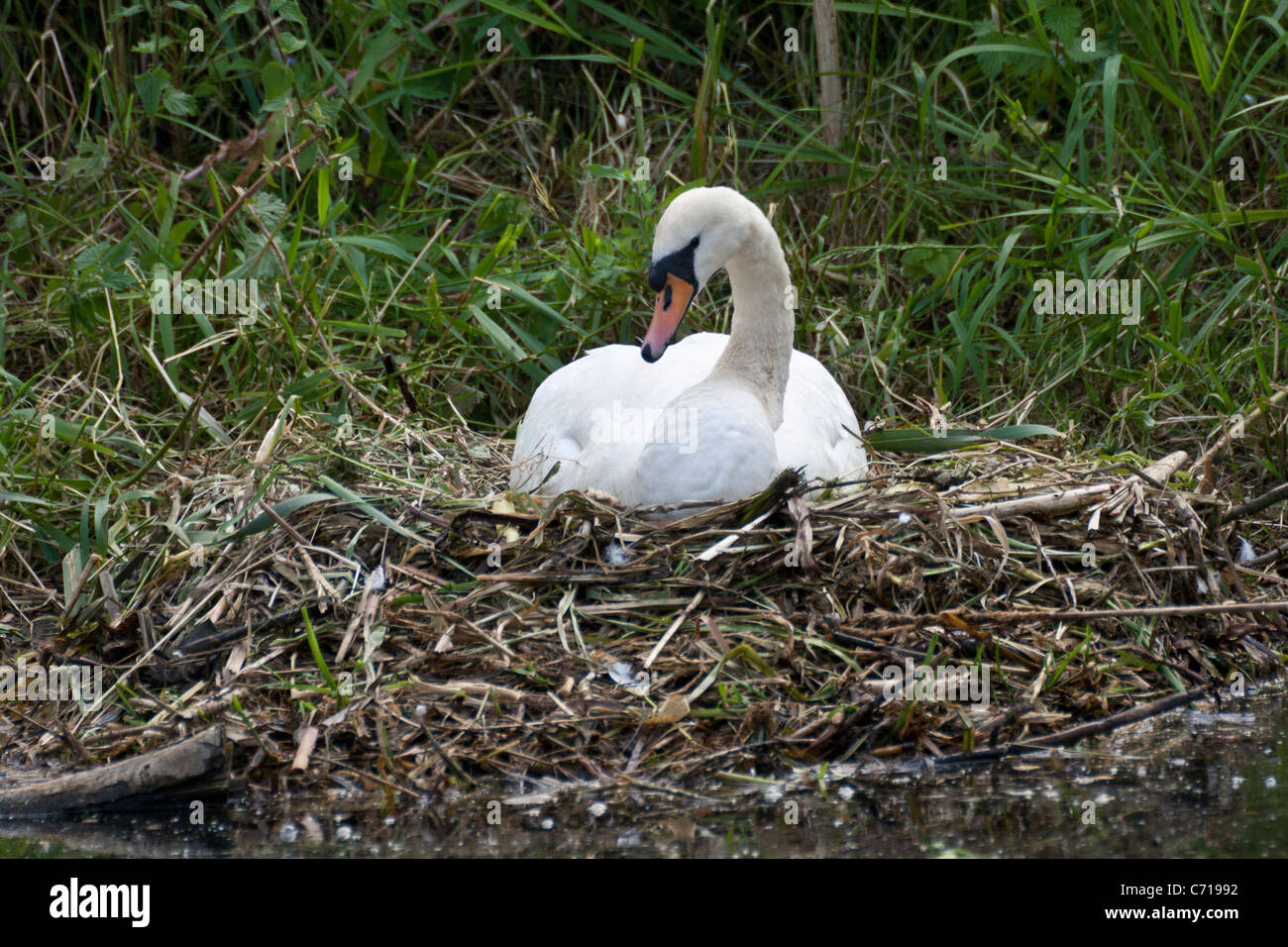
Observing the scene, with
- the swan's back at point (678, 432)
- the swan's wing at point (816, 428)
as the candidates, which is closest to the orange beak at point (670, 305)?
the swan's back at point (678, 432)

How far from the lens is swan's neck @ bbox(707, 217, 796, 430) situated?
500cm

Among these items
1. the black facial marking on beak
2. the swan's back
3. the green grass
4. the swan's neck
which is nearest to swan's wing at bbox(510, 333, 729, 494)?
the swan's back

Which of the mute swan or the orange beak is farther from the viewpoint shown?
the orange beak

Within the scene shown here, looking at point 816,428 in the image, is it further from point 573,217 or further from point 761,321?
point 573,217

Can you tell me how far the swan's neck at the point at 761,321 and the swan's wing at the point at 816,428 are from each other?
0.31ft

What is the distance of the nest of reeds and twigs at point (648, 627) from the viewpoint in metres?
3.83

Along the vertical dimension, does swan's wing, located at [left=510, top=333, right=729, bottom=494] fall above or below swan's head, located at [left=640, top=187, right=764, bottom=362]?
below

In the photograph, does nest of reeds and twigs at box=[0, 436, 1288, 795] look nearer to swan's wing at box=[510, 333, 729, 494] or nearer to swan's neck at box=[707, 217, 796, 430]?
swan's wing at box=[510, 333, 729, 494]

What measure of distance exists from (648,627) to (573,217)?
3.31 m

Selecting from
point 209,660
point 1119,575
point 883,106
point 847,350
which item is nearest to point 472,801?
point 209,660

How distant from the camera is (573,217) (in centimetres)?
707

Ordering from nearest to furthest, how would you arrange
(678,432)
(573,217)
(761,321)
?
(678,432)
(761,321)
(573,217)

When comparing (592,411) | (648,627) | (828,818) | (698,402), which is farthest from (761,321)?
(828,818)

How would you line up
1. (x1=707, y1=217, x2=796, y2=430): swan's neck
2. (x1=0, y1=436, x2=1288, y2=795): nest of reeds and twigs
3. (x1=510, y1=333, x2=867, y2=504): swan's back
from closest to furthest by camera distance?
(x1=0, y1=436, x2=1288, y2=795): nest of reeds and twigs
(x1=510, y1=333, x2=867, y2=504): swan's back
(x1=707, y1=217, x2=796, y2=430): swan's neck
